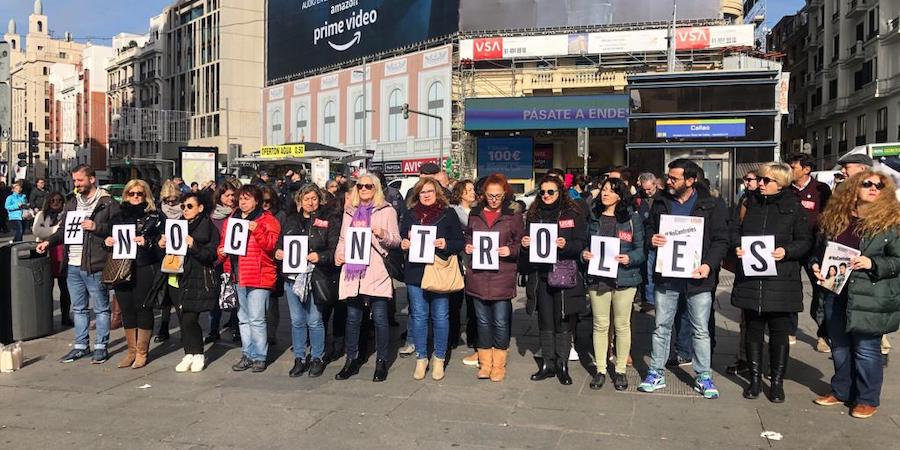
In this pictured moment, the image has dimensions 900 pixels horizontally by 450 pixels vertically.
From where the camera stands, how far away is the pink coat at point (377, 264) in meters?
6.72

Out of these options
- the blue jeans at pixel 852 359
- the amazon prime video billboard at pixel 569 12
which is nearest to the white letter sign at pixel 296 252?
the blue jeans at pixel 852 359

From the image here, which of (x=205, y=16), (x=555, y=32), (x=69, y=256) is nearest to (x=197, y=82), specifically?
(x=205, y=16)

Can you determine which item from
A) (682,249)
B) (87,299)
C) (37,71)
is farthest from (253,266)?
(37,71)

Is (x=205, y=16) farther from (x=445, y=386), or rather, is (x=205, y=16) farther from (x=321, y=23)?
(x=445, y=386)

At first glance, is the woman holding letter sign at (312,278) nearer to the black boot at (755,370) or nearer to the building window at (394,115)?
the black boot at (755,370)

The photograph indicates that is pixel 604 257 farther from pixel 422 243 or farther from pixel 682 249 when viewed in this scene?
pixel 422 243

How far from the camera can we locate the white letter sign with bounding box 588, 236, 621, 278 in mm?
6230

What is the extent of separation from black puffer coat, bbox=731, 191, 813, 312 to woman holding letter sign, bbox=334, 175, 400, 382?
3120mm

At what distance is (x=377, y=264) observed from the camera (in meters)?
6.80

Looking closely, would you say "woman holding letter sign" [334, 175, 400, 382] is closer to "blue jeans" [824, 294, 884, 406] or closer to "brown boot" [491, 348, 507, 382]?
"brown boot" [491, 348, 507, 382]

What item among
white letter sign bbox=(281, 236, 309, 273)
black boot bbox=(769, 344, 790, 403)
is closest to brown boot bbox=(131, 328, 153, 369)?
white letter sign bbox=(281, 236, 309, 273)

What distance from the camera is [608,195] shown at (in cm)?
640

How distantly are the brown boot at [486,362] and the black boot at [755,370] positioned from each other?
221 centimetres

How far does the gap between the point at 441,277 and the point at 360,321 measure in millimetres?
948
